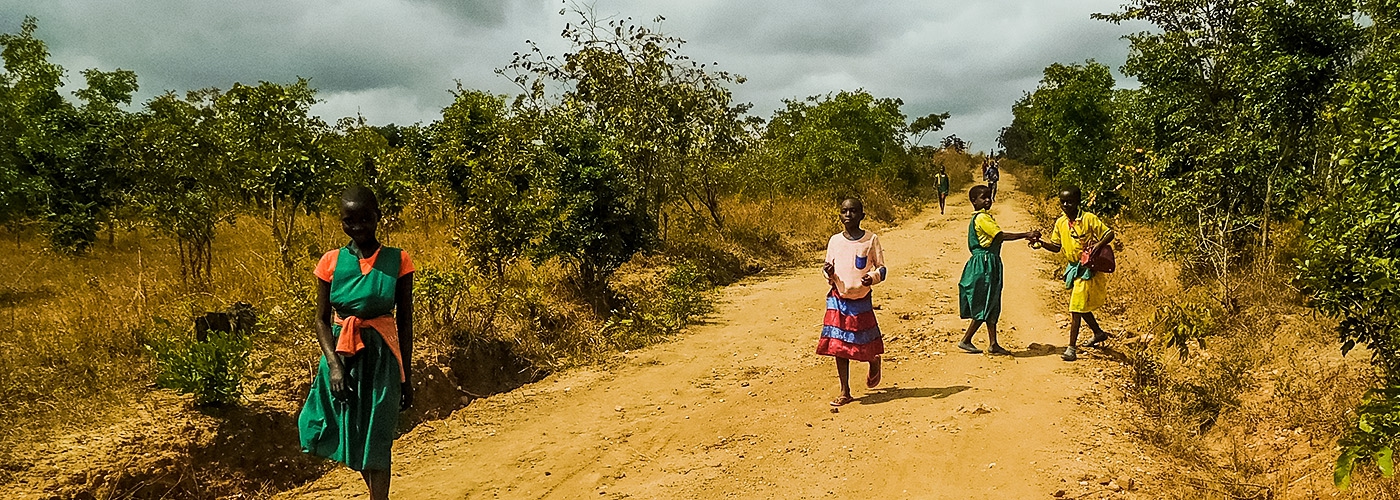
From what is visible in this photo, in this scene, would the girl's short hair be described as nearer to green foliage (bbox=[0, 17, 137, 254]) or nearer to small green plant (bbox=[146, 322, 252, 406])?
small green plant (bbox=[146, 322, 252, 406])

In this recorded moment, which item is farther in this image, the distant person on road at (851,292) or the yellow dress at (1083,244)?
the yellow dress at (1083,244)

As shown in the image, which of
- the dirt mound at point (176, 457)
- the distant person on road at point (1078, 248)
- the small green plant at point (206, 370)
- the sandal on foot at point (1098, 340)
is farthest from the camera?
the sandal on foot at point (1098, 340)

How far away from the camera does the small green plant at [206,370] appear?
16.5 ft

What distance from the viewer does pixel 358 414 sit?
354cm

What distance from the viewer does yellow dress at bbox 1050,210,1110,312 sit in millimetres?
6746

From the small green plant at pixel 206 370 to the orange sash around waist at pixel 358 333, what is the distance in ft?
6.91

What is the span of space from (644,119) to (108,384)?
9068mm

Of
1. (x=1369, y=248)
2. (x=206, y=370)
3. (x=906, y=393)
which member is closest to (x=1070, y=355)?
(x=906, y=393)

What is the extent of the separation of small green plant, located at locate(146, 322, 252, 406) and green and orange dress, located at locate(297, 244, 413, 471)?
1.92m

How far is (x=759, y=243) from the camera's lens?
48.4ft

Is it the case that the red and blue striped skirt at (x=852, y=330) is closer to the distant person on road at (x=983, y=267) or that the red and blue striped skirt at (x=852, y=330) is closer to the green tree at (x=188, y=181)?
the distant person on road at (x=983, y=267)

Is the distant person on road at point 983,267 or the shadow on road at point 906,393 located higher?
the distant person on road at point 983,267

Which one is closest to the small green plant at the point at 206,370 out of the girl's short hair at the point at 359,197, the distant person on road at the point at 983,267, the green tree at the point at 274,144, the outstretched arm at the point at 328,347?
the outstretched arm at the point at 328,347

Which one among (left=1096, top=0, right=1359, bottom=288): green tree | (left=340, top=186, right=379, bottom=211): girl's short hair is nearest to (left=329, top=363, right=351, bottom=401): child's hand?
(left=340, top=186, right=379, bottom=211): girl's short hair
